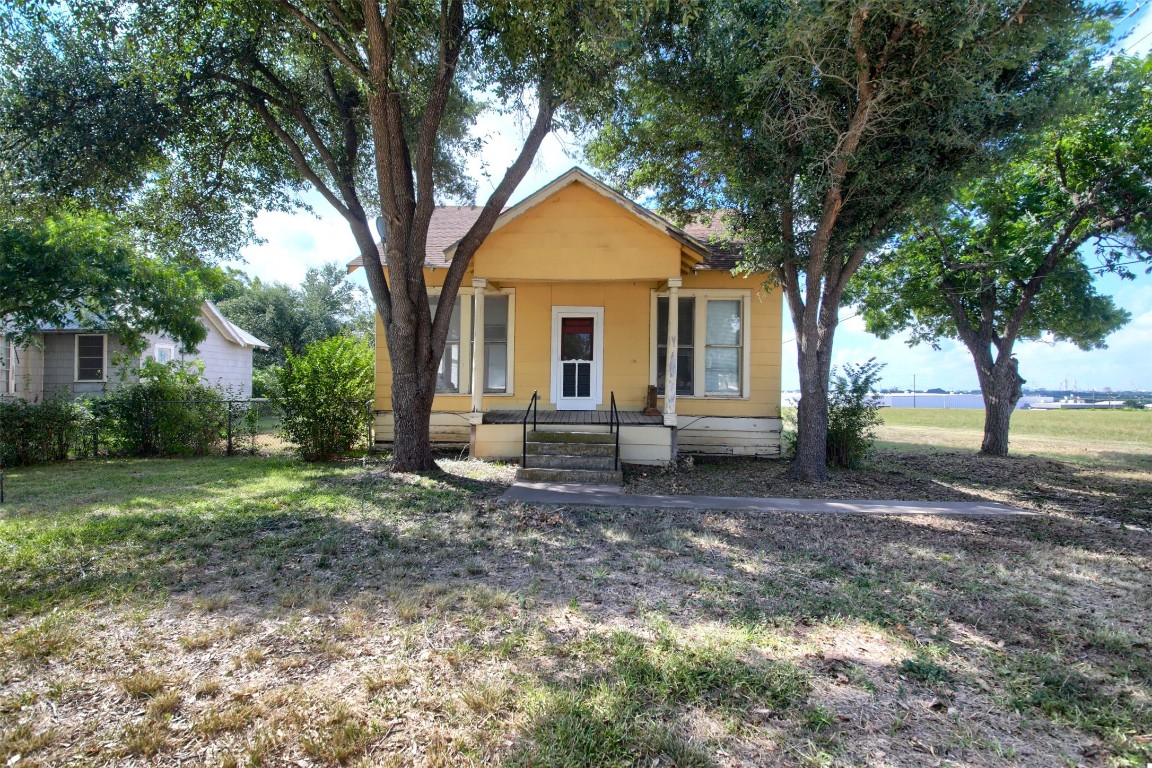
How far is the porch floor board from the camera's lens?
975cm

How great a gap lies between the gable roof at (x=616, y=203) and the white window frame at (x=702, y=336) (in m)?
0.62

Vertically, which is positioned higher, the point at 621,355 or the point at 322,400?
the point at 621,355

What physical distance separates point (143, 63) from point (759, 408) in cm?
1198

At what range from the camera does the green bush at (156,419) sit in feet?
36.5

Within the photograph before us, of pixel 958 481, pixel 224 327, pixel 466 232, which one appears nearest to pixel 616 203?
pixel 466 232

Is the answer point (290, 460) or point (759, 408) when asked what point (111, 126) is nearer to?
point (290, 460)

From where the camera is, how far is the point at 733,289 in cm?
1121

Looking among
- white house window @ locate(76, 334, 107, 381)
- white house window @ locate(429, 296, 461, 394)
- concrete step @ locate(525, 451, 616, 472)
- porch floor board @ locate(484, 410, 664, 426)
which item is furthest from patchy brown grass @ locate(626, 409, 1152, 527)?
white house window @ locate(76, 334, 107, 381)

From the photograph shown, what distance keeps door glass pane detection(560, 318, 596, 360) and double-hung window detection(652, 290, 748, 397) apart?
55.8 inches

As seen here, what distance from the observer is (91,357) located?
16406 mm

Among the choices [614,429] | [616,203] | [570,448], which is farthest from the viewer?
[614,429]

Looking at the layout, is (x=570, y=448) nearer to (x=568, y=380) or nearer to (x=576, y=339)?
(x=568, y=380)

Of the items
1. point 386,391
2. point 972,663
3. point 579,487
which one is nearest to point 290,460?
point 386,391

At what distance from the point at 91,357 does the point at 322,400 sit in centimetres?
1222
